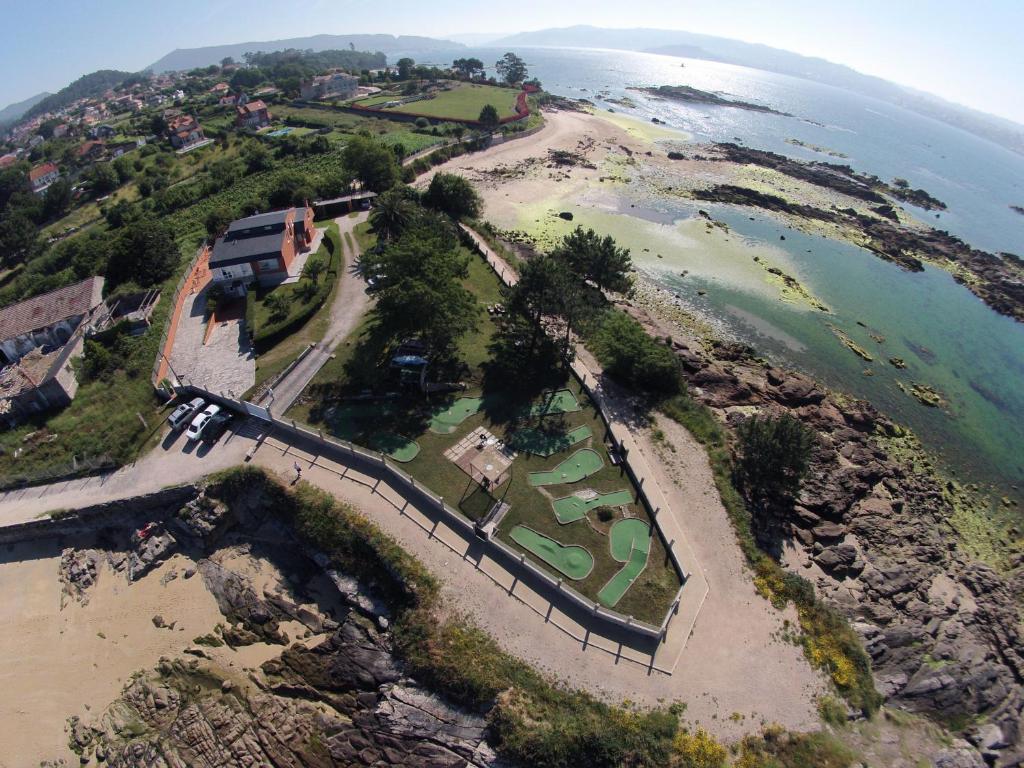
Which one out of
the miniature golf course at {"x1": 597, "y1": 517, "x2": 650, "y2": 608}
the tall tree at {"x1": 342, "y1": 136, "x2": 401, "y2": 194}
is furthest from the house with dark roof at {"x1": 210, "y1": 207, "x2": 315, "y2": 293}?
the miniature golf course at {"x1": 597, "y1": 517, "x2": 650, "y2": 608}

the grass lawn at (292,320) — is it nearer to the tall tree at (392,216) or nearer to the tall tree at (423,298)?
the tall tree at (392,216)

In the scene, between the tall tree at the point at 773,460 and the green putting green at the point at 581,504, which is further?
the tall tree at the point at 773,460

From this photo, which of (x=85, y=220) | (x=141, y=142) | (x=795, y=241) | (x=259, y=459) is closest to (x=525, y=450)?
(x=259, y=459)

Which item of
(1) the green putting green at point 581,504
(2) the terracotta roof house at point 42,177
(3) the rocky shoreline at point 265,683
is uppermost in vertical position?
(2) the terracotta roof house at point 42,177

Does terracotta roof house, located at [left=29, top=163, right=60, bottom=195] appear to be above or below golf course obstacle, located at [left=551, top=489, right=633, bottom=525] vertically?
above

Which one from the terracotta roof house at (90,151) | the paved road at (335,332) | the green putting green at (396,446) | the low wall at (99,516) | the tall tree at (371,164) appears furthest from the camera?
the terracotta roof house at (90,151)

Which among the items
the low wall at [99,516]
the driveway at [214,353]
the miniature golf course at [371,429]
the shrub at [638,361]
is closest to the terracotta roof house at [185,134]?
the driveway at [214,353]

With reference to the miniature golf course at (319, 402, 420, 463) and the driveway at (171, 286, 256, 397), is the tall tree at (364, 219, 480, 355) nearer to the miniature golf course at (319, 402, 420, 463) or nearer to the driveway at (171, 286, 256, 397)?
the miniature golf course at (319, 402, 420, 463)
